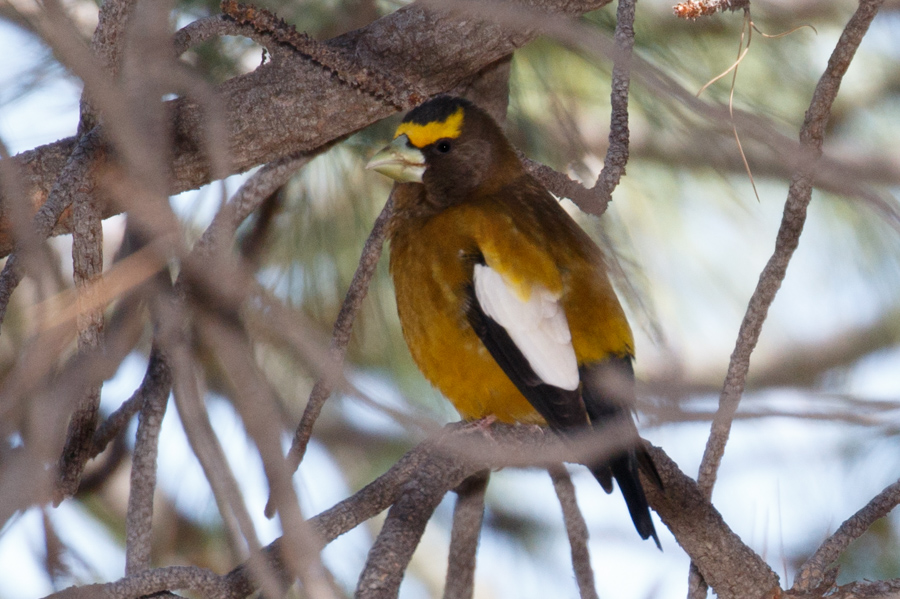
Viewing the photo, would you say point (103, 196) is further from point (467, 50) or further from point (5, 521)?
point (5, 521)

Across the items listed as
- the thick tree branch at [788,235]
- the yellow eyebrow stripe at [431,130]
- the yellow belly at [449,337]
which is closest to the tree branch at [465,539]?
the yellow belly at [449,337]

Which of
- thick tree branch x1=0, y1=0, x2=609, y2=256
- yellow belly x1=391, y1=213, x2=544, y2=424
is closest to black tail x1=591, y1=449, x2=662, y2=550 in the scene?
yellow belly x1=391, y1=213, x2=544, y2=424

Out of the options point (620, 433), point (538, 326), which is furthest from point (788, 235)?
point (538, 326)

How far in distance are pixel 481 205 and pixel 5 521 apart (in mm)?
1799

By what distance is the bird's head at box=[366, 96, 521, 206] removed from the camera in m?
2.46

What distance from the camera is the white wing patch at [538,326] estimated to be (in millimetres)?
2125

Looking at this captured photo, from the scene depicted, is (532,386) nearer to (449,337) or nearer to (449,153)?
(449,337)

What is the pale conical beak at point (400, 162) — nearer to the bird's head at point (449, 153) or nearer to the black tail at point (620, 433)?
the bird's head at point (449, 153)

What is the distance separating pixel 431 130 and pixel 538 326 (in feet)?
2.20

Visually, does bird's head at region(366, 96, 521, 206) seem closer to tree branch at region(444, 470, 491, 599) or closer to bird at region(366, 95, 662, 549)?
bird at region(366, 95, 662, 549)

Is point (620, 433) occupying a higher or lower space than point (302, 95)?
lower

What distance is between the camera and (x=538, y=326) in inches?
85.2

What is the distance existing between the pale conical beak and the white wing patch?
1.33 feet

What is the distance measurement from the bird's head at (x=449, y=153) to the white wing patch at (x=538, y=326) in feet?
1.44
